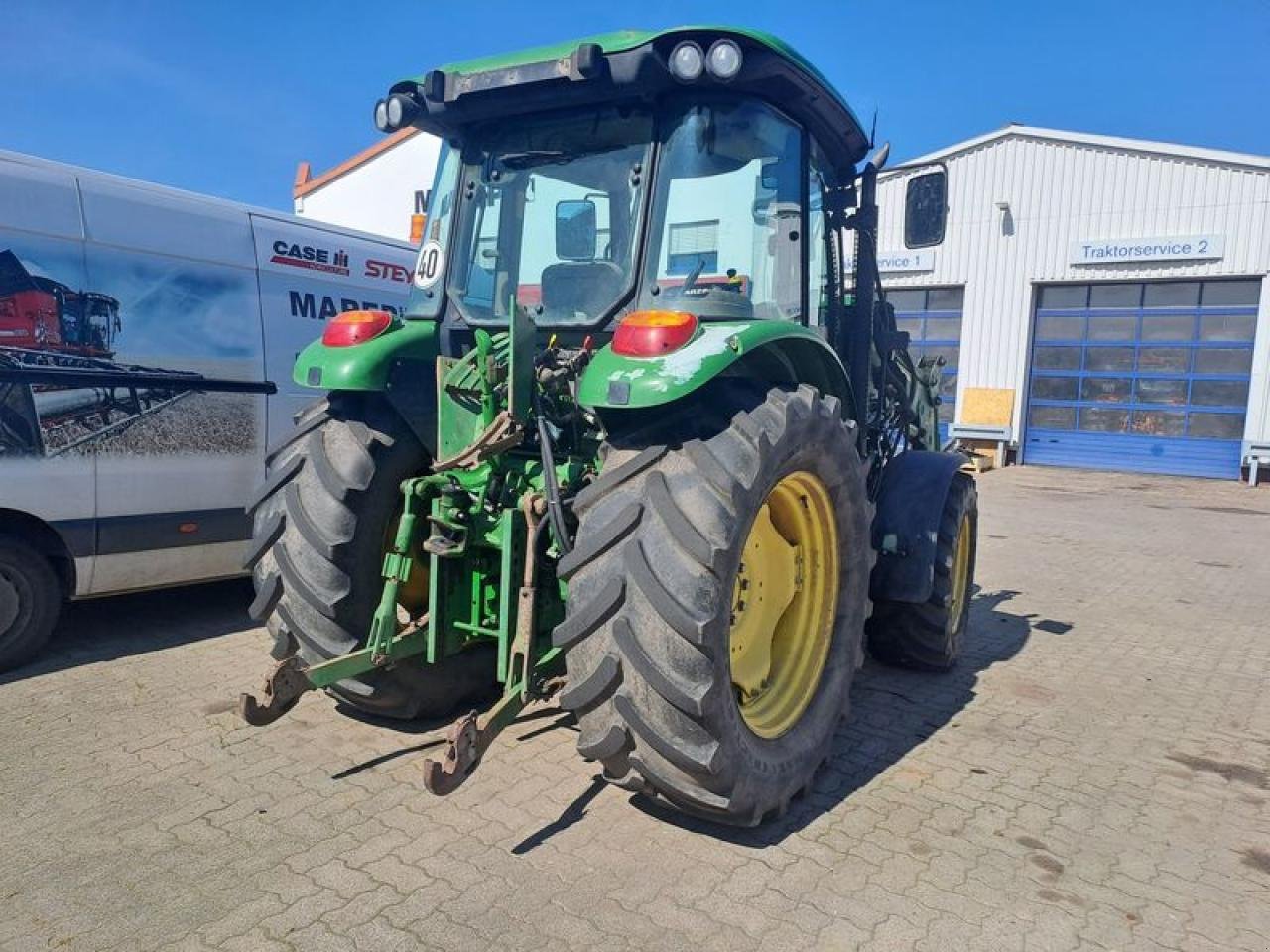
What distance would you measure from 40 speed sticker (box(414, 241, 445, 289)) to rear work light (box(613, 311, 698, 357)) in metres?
1.37

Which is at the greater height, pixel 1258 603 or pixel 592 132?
pixel 592 132

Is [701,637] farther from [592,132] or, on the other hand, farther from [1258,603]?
[1258,603]

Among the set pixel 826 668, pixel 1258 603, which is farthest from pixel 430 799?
pixel 1258 603

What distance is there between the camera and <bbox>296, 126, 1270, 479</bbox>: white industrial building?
51.4ft

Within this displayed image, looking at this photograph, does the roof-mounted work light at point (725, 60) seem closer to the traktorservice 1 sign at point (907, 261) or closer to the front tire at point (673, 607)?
the front tire at point (673, 607)

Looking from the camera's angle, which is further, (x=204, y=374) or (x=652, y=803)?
(x=204, y=374)

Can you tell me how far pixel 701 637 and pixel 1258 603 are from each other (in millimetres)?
6710

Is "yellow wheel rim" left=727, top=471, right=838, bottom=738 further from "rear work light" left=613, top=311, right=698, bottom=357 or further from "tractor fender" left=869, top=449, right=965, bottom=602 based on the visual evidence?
"tractor fender" left=869, top=449, right=965, bottom=602

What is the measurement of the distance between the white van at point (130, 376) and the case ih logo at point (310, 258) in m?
0.01

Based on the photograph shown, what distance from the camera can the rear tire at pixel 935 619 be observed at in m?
4.68

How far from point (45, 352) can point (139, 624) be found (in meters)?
1.80

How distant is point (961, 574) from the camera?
530 centimetres

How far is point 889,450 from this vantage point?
17.6ft

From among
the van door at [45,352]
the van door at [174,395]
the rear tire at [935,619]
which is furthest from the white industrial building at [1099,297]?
the van door at [45,352]
